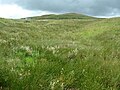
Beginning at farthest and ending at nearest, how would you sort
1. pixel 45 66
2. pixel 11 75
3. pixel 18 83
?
pixel 45 66
pixel 11 75
pixel 18 83

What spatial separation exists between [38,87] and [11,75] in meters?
0.73

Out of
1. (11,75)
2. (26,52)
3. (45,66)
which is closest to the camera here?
(11,75)

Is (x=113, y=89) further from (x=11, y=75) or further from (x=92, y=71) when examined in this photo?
(x=11, y=75)

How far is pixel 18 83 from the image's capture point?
6.49 m

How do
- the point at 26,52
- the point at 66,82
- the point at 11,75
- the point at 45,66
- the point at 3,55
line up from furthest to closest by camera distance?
the point at 26,52, the point at 3,55, the point at 45,66, the point at 66,82, the point at 11,75

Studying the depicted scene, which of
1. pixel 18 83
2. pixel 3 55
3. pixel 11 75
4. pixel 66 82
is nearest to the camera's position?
pixel 18 83

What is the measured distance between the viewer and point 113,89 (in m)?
7.05

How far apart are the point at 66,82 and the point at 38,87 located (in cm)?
100

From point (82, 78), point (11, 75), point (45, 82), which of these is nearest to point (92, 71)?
point (82, 78)

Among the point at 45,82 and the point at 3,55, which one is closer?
the point at 45,82

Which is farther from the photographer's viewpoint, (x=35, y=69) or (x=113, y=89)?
(x=35, y=69)

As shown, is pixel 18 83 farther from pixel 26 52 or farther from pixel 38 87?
pixel 26 52

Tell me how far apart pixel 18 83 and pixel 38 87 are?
0.41 meters

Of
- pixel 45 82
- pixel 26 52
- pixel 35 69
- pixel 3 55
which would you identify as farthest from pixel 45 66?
pixel 26 52
